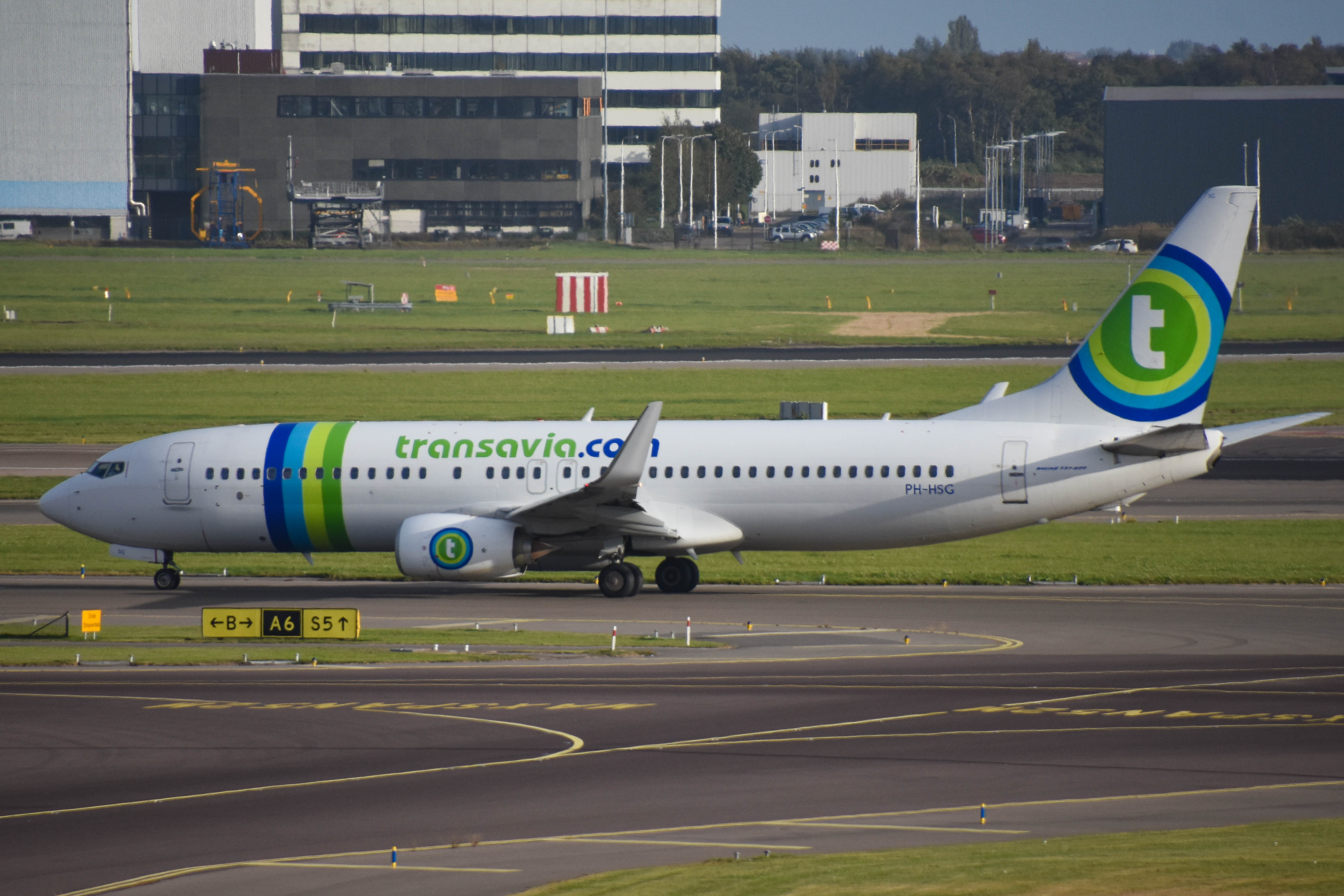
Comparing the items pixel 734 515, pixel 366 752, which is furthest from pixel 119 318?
pixel 366 752

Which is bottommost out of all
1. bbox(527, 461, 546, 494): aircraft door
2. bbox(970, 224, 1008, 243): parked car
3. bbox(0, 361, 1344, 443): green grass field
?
bbox(527, 461, 546, 494): aircraft door

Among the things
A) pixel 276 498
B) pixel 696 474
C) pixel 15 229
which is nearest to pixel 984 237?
pixel 15 229

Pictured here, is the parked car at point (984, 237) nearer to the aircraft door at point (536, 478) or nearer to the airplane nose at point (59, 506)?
the aircraft door at point (536, 478)

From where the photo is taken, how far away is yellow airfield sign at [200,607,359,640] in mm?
30109

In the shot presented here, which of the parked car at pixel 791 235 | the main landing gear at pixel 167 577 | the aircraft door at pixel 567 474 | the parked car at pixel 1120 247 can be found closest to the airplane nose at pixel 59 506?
the main landing gear at pixel 167 577

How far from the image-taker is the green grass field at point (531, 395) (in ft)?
205

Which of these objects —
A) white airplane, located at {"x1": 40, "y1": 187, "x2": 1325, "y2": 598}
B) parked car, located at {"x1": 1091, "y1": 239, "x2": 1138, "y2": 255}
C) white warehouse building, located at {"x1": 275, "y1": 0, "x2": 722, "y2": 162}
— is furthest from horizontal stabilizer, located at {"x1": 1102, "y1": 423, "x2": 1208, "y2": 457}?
white warehouse building, located at {"x1": 275, "y1": 0, "x2": 722, "y2": 162}

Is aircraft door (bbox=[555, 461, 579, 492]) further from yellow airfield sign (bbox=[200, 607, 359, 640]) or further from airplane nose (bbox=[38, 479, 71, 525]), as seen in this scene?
airplane nose (bbox=[38, 479, 71, 525])

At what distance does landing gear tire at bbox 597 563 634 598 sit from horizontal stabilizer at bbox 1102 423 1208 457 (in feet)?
37.2

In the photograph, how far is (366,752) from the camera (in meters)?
20.9

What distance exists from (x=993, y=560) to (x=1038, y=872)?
26279mm

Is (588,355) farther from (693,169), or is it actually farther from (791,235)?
(693,169)

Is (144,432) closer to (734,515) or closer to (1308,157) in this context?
(734,515)

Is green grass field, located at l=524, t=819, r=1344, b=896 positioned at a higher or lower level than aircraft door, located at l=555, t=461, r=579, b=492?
lower
